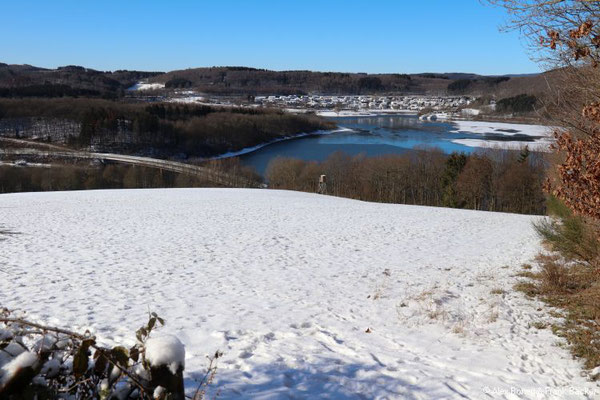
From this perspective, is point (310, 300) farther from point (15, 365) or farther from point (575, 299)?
point (15, 365)

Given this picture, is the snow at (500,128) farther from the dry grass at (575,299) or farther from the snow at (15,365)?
A: the snow at (15,365)

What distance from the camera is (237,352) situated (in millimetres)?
5523

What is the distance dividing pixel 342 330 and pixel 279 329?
962 millimetres

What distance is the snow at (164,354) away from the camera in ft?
7.55

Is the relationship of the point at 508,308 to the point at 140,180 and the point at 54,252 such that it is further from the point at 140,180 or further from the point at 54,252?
the point at 140,180

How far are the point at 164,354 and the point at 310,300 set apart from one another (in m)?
6.20

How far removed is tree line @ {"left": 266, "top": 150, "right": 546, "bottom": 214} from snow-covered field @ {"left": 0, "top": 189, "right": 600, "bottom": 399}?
2695 cm

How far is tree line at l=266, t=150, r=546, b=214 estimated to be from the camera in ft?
136

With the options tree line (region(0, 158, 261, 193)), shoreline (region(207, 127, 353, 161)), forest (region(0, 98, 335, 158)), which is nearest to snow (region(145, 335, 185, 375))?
tree line (region(0, 158, 261, 193))

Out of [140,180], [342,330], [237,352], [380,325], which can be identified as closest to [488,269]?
[380,325]

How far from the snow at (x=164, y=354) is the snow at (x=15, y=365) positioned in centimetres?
53

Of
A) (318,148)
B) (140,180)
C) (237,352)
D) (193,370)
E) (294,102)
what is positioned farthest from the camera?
(294,102)

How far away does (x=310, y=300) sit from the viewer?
834 cm

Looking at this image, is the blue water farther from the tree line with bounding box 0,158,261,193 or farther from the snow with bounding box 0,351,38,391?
the snow with bounding box 0,351,38,391
